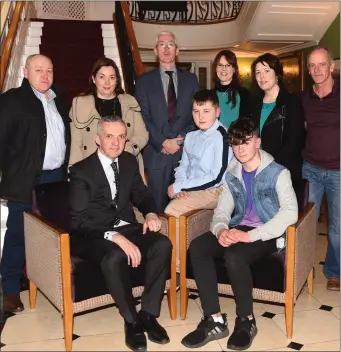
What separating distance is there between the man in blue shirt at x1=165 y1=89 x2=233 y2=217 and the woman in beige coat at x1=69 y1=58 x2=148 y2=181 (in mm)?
510

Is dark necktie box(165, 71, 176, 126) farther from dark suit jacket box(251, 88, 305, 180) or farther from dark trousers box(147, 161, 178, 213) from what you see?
dark suit jacket box(251, 88, 305, 180)

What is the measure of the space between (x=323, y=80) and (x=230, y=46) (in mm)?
7555

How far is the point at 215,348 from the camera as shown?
2885mm

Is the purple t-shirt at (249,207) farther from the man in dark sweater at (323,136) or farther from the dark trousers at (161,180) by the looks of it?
the dark trousers at (161,180)

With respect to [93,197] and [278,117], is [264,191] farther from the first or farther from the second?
[93,197]

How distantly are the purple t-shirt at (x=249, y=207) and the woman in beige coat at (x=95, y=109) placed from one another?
3.10 feet

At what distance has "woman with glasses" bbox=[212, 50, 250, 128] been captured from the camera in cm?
374

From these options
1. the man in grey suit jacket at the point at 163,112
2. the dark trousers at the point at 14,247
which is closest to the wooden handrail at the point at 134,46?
the man in grey suit jacket at the point at 163,112

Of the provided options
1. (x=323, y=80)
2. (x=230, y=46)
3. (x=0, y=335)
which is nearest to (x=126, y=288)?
(x=0, y=335)

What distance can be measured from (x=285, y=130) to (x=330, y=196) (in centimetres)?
62

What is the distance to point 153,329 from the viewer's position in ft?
9.70

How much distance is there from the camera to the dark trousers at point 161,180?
386 centimetres

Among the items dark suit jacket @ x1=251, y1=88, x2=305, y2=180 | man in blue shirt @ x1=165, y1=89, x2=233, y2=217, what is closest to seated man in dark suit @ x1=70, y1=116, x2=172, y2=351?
man in blue shirt @ x1=165, y1=89, x2=233, y2=217

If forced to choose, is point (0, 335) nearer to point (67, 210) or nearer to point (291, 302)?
point (67, 210)
